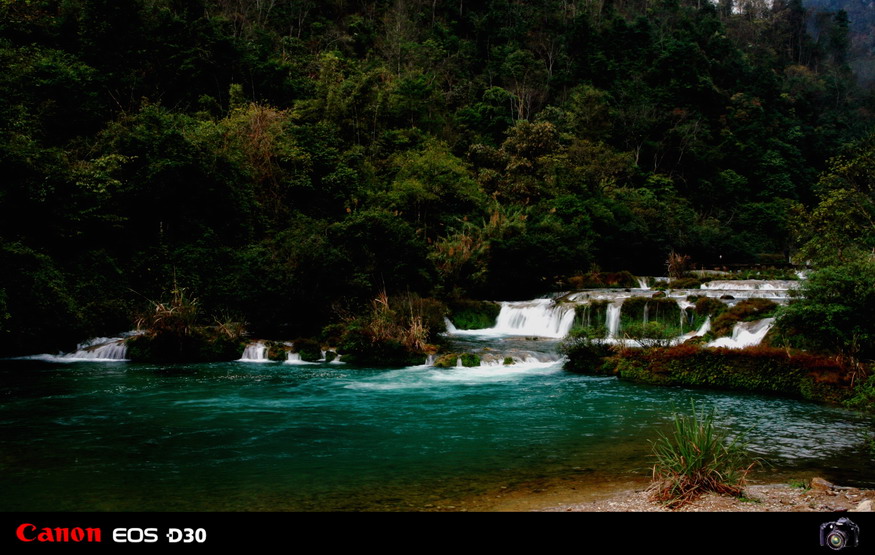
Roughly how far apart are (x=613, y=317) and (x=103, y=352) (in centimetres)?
1649

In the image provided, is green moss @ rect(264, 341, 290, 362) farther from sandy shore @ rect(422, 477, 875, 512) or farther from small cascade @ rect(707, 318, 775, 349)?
sandy shore @ rect(422, 477, 875, 512)

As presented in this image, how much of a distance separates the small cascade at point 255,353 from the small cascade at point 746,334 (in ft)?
41.9

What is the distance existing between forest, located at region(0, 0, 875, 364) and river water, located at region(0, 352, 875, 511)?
3479 millimetres

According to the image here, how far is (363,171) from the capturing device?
31.5 metres

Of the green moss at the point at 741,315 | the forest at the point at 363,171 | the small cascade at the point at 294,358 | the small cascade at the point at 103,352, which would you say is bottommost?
the small cascade at the point at 294,358

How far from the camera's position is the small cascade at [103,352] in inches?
738

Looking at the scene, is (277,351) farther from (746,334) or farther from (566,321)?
(746,334)

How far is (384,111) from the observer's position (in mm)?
37156
